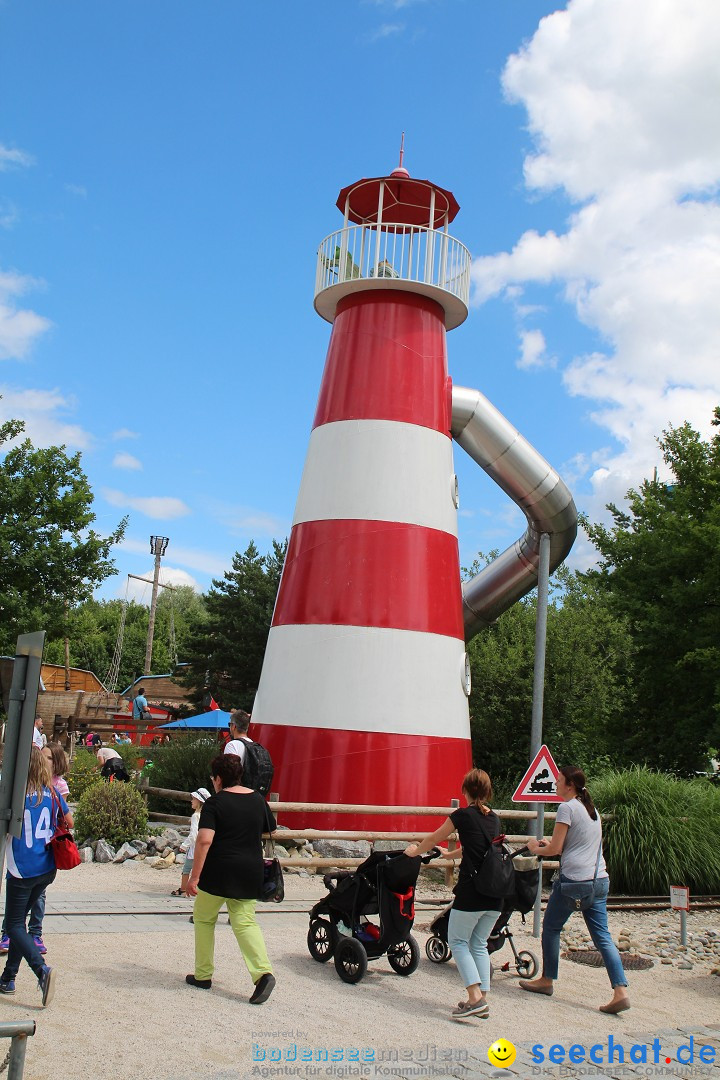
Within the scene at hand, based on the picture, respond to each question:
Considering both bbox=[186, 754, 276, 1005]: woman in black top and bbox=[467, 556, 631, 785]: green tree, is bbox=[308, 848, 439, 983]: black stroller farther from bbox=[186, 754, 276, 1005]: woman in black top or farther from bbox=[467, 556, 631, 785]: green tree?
bbox=[467, 556, 631, 785]: green tree

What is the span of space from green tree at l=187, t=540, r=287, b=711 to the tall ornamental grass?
20.9 meters

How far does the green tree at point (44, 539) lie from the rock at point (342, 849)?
13.9m

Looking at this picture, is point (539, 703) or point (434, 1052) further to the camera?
point (539, 703)

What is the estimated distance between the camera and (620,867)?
14141mm

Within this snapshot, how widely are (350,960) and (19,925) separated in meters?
2.63

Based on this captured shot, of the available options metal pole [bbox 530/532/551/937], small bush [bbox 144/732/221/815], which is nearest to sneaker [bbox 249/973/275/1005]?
metal pole [bbox 530/532/551/937]

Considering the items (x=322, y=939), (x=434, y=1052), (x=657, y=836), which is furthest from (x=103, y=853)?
(x=434, y=1052)

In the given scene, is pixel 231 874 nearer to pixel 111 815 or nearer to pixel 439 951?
pixel 439 951

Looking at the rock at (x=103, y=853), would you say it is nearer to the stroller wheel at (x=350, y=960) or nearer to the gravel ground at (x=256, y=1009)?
the gravel ground at (x=256, y=1009)

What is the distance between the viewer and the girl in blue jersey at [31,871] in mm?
6113

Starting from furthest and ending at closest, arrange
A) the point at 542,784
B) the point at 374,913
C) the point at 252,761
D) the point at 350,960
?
the point at 252,761, the point at 542,784, the point at 374,913, the point at 350,960

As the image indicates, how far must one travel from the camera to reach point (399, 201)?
16750 mm

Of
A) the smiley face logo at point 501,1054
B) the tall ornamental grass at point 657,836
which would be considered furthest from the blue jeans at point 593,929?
the tall ornamental grass at point 657,836

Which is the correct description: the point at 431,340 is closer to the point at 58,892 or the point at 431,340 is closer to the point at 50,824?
the point at 58,892
